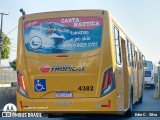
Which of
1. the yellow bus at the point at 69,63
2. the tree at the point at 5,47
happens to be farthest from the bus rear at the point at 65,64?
the tree at the point at 5,47

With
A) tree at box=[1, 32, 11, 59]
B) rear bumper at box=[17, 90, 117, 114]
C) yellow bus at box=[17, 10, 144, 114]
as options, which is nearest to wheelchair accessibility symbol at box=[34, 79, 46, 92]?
yellow bus at box=[17, 10, 144, 114]

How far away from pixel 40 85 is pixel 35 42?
1140 mm

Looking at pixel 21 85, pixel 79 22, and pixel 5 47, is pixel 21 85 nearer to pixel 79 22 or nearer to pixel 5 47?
pixel 79 22

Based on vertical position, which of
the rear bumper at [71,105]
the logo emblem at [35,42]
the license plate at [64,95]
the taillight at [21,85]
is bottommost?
the rear bumper at [71,105]

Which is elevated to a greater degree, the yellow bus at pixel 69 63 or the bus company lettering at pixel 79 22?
the bus company lettering at pixel 79 22

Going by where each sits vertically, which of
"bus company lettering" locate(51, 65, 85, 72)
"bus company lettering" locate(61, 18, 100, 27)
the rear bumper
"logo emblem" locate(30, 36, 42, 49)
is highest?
"bus company lettering" locate(61, 18, 100, 27)

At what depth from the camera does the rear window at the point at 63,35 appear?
9078 millimetres

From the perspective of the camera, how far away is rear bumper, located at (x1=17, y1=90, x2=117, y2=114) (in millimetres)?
8859

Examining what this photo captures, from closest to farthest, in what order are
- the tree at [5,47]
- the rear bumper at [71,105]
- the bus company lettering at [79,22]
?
the rear bumper at [71,105] < the bus company lettering at [79,22] < the tree at [5,47]

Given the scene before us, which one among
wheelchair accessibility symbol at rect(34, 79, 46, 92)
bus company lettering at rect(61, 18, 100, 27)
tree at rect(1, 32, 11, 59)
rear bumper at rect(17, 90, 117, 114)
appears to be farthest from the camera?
tree at rect(1, 32, 11, 59)

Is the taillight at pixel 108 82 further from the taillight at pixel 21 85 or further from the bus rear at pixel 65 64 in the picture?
the taillight at pixel 21 85

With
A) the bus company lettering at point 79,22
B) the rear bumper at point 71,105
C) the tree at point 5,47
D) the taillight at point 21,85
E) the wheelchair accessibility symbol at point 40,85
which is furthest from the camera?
the tree at point 5,47

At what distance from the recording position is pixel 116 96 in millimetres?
9000

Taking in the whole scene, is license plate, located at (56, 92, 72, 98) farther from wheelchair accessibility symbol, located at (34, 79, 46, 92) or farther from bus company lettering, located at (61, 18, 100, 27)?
bus company lettering, located at (61, 18, 100, 27)
